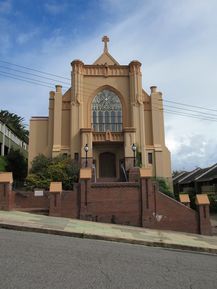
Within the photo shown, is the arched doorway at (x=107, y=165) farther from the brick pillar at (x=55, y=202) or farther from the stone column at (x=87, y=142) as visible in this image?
the brick pillar at (x=55, y=202)

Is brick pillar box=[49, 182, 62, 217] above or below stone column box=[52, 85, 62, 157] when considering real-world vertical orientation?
below

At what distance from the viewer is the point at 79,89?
129ft

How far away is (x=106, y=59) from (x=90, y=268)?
37.9 m

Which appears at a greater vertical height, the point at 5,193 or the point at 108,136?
the point at 108,136

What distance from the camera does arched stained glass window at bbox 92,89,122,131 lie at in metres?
39.2

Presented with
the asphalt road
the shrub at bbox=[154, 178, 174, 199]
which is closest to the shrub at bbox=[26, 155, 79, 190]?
the shrub at bbox=[154, 178, 174, 199]

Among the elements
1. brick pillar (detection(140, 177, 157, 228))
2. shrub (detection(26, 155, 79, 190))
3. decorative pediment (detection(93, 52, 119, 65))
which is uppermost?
decorative pediment (detection(93, 52, 119, 65))

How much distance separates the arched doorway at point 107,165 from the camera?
38.4m

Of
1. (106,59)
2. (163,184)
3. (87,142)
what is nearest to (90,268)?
(87,142)

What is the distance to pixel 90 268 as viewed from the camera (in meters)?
7.79

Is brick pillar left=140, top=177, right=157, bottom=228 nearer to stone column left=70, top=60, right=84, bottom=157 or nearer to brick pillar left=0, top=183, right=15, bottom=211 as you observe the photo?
brick pillar left=0, top=183, right=15, bottom=211

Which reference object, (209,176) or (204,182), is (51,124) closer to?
(209,176)

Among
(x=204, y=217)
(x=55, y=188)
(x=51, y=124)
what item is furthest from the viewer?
(x=51, y=124)

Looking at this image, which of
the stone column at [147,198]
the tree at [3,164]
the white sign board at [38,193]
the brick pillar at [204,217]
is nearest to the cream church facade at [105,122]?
the tree at [3,164]
